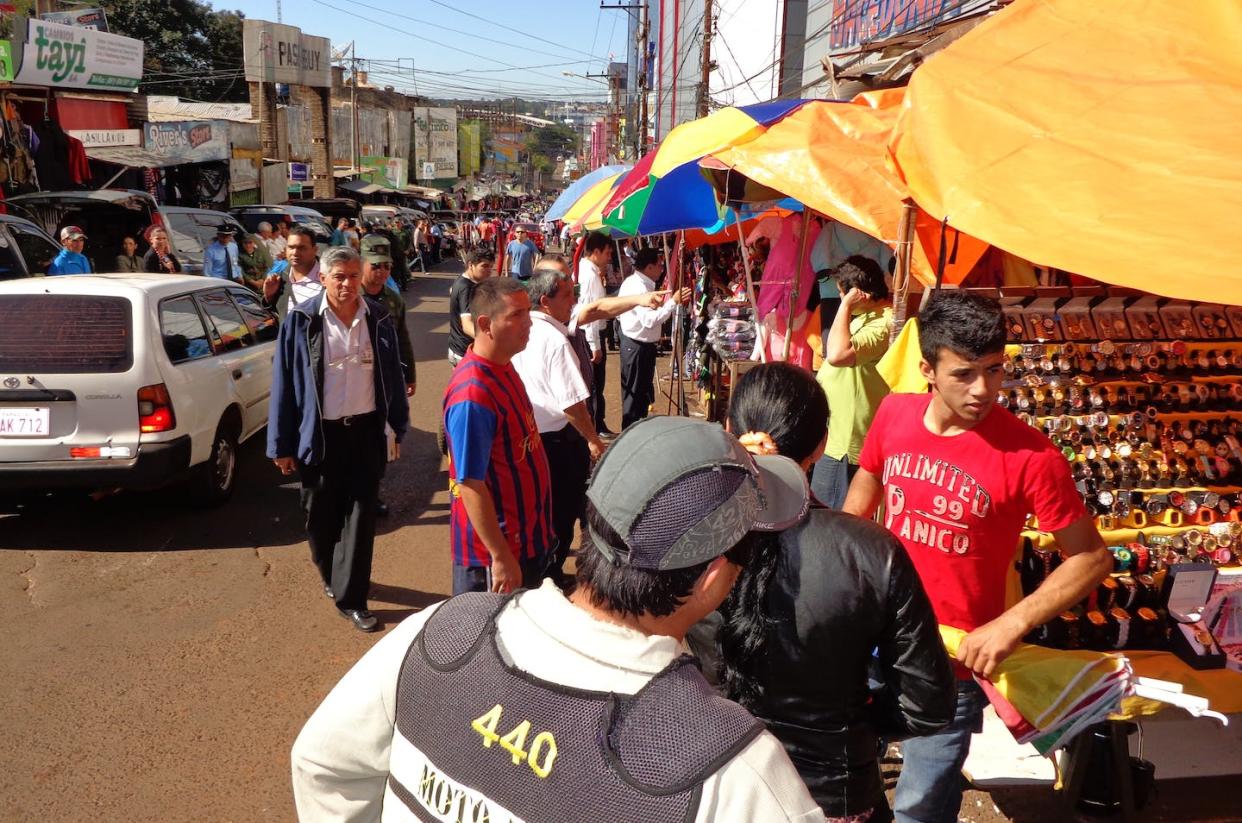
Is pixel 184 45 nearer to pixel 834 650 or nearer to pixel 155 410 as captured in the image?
pixel 155 410

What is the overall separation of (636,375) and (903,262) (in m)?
4.57

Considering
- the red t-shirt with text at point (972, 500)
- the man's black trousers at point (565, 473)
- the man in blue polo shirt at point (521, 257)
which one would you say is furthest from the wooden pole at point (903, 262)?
the man in blue polo shirt at point (521, 257)

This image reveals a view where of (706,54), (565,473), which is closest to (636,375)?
(565,473)

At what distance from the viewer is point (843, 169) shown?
4.18m

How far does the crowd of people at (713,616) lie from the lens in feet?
3.57


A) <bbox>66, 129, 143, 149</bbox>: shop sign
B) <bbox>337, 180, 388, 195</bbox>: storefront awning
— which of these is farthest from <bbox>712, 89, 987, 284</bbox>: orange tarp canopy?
<bbox>337, 180, 388, 195</bbox>: storefront awning

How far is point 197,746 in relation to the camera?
376cm

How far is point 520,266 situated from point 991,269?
10.6 m

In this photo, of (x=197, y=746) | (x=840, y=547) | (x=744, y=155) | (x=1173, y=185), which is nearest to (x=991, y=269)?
(x=744, y=155)

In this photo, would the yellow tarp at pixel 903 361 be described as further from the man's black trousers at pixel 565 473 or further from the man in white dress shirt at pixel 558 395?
the man's black trousers at pixel 565 473

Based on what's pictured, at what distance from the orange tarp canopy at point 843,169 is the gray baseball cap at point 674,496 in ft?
8.52

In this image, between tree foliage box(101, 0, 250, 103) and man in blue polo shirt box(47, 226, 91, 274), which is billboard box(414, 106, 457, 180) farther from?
man in blue polo shirt box(47, 226, 91, 274)

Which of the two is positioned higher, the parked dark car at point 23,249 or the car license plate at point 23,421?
the parked dark car at point 23,249

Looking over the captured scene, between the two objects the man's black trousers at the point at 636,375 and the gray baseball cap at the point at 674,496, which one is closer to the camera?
the gray baseball cap at the point at 674,496
